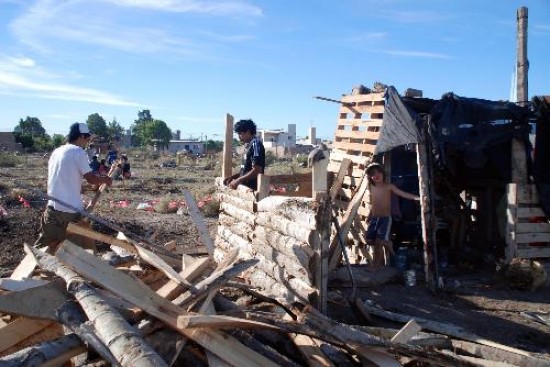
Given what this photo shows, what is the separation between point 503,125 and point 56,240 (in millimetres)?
6854

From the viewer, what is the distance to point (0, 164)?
36.2m

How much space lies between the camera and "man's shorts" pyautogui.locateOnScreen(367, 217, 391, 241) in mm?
8156

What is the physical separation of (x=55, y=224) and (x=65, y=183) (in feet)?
1.69

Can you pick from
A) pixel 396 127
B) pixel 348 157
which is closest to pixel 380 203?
pixel 396 127

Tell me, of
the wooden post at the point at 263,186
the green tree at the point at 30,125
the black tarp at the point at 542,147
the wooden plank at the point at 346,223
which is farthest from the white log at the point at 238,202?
the green tree at the point at 30,125

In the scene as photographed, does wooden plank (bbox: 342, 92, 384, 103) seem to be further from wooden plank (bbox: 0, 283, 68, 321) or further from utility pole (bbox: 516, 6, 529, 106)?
wooden plank (bbox: 0, 283, 68, 321)

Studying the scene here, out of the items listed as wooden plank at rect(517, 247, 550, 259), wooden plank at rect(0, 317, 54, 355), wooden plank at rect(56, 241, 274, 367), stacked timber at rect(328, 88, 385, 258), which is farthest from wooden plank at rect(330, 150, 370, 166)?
wooden plank at rect(0, 317, 54, 355)

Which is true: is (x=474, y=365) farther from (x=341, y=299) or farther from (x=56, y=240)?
(x=56, y=240)

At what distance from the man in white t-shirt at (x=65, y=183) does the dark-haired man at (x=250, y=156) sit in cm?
199

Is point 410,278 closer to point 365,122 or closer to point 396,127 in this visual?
point 396,127

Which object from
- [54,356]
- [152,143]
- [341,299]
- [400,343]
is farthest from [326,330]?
[152,143]

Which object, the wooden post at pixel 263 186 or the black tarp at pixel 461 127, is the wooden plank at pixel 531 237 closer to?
the black tarp at pixel 461 127

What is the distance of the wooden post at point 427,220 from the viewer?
757 centimetres

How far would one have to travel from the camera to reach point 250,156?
7238 mm
